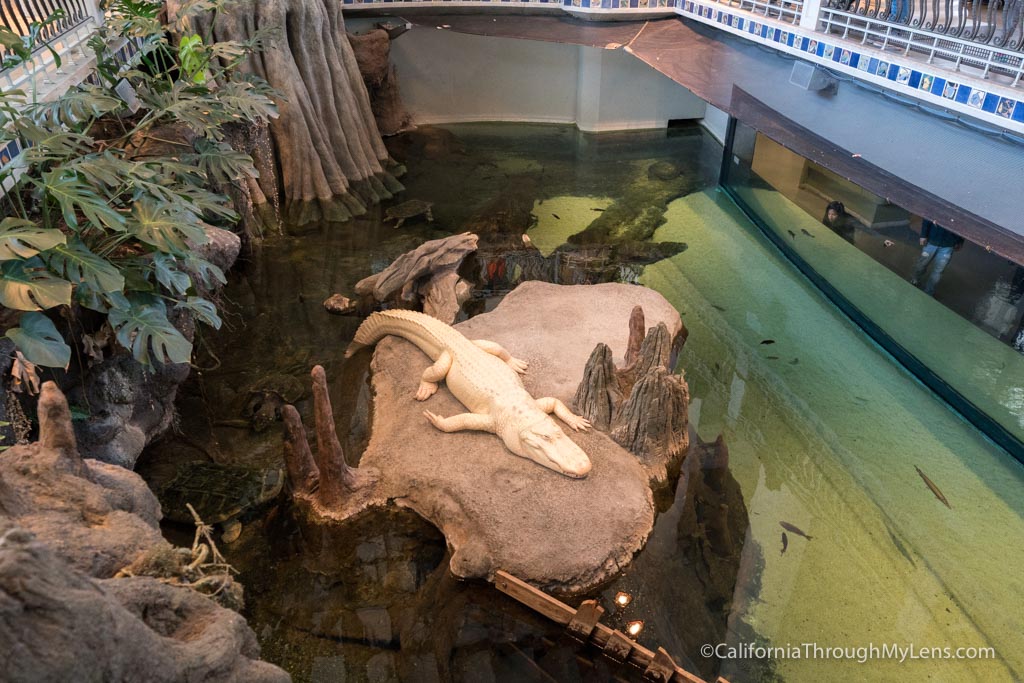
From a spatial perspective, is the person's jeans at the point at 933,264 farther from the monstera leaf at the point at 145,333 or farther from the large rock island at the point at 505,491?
the monstera leaf at the point at 145,333

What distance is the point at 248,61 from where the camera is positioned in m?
8.17

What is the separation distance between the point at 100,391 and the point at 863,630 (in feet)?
14.8

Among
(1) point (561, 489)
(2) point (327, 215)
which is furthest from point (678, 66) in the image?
(1) point (561, 489)

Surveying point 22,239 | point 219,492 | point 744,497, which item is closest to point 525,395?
point 744,497

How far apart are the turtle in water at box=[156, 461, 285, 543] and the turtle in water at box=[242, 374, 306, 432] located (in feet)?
1.97

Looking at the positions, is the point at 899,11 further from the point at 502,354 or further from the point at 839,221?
the point at 502,354

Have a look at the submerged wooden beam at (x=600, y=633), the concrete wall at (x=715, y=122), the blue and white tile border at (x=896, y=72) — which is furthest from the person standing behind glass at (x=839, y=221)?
the submerged wooden beam at (x=600, y=633)

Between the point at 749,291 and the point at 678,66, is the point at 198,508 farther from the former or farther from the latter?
the point at 678,66

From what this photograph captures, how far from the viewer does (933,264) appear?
A: 5.59m

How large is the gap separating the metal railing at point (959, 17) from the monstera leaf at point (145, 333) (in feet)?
16.4

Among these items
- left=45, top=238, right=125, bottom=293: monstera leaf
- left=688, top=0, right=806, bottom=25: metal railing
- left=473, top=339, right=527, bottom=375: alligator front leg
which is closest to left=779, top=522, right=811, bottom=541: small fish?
left=473, top=339, right=527, bottom=375: alligator front leg

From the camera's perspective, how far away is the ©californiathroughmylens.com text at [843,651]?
3678 millimetres

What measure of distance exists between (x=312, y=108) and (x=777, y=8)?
5.32 metres

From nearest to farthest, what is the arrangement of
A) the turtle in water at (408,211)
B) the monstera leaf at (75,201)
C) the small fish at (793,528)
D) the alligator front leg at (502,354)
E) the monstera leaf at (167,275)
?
the monstera leaf at (75,201) < the monstera leaf at (167,275) < the small fish at (793,528) < the alligator front leg at (502,354) < the turtle in water at (408,211)
